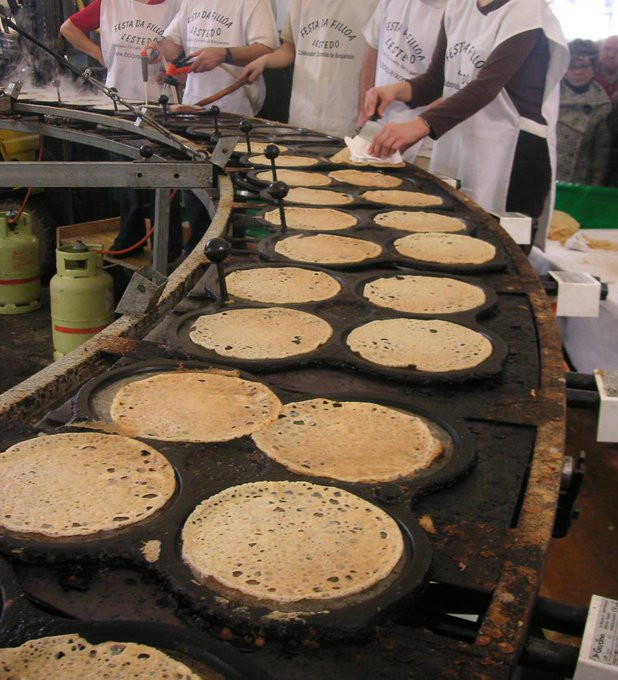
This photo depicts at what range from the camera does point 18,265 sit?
5.02 meters

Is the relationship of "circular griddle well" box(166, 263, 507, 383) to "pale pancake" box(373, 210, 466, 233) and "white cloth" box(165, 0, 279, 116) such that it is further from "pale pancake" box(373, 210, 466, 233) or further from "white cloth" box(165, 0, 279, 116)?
"white cloth" box(165, 0, 279, 116)

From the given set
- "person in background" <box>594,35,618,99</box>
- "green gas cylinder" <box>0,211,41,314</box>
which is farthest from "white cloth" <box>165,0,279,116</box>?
"person in background" <box>594,35,618,99</box>

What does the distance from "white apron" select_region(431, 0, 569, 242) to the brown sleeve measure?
6 centimetres

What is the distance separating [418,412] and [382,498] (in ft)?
0.88

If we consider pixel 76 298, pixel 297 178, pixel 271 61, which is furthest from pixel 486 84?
pixel 76 298

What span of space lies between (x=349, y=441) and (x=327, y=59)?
181 inches

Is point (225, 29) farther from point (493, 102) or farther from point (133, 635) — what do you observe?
point (133, 635)

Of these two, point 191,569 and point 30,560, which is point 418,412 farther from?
point 30,560

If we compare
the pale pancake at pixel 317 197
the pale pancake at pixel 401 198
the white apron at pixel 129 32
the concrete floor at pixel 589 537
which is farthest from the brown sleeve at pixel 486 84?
the white apron at pixel 129 32

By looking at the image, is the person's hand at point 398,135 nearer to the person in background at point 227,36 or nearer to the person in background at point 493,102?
the person in background at point 493,102

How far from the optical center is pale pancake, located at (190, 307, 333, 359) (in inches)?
52.4

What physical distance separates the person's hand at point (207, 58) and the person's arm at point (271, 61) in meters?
0.19

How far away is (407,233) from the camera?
2.13 metres

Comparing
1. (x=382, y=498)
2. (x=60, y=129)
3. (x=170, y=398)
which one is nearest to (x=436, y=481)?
(x=382, y=498)
